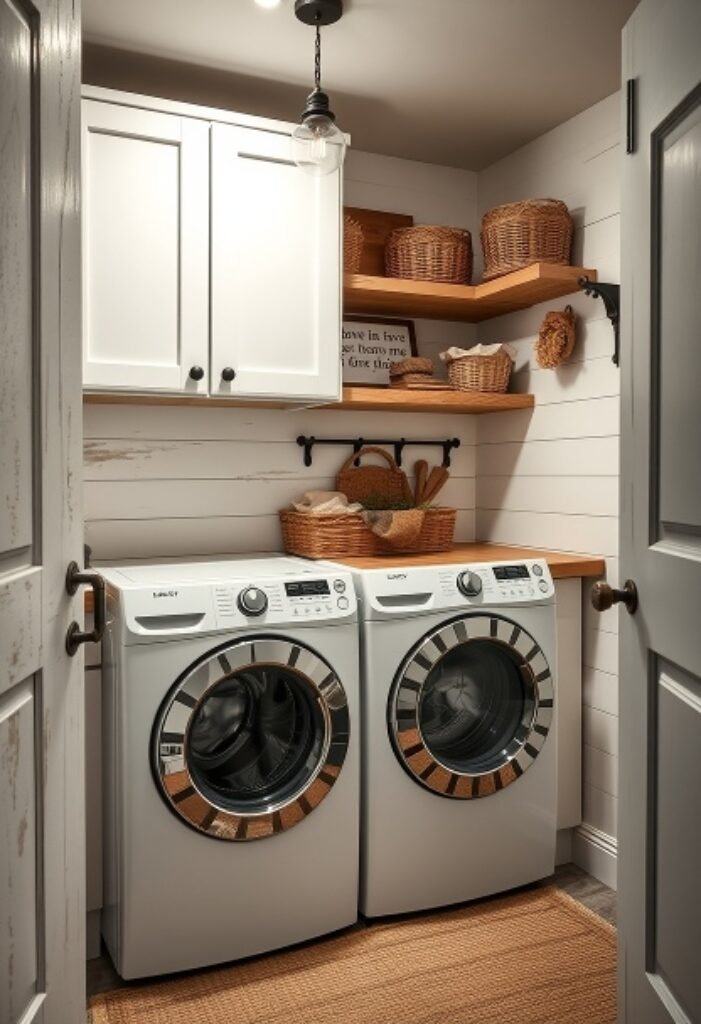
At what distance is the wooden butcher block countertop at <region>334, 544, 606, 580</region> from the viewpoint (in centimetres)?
258

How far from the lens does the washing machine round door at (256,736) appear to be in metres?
2.11

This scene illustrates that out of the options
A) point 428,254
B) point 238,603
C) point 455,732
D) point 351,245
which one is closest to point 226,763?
point 238,603

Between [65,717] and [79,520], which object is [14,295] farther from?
[65,717]

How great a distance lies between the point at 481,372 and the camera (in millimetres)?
3012

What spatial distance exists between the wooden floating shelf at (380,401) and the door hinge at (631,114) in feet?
4.63

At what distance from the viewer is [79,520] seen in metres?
1.42

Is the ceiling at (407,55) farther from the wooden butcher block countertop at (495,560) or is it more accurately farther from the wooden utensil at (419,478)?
the wooden butcher block countertop at (495,560)

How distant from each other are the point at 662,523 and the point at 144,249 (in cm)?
171

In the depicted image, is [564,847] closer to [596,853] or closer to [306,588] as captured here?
[596,853]

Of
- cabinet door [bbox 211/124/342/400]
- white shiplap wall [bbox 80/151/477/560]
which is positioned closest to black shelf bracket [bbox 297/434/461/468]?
white shiplap wall [bbox 80/151/477/560]

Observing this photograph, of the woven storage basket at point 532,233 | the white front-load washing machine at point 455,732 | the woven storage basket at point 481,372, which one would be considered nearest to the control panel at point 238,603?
the white front-load washing machine at point 455,732

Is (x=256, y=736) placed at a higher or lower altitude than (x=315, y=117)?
lower

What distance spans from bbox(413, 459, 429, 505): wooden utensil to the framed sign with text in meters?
0.33

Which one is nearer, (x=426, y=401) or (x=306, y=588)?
(x=306, y=588)
